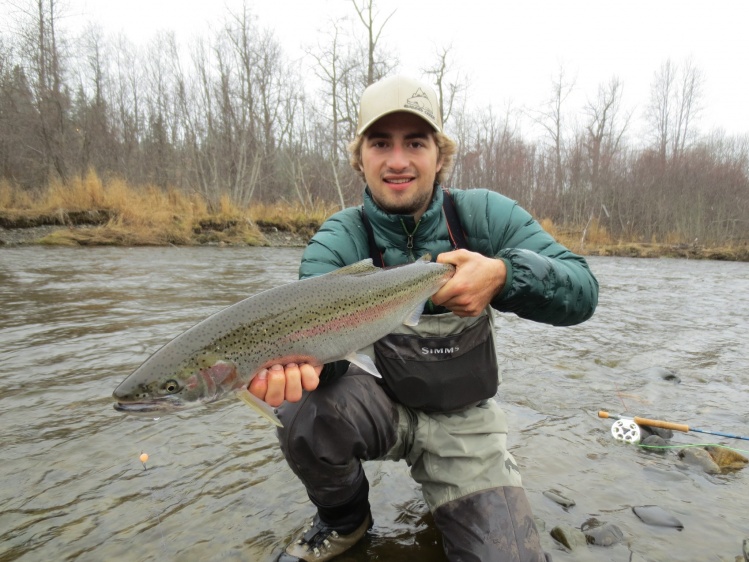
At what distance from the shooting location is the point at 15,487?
245 cm

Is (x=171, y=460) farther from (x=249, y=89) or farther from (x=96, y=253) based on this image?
(x=249, y=89)

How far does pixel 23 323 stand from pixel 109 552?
4.66 m

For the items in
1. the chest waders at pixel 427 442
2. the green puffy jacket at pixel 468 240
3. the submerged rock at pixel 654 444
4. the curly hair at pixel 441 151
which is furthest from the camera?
the submerged rock at pixel 654 444

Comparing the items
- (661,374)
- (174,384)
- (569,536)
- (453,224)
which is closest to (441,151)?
(453,224)

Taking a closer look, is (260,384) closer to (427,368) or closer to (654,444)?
(427,368)

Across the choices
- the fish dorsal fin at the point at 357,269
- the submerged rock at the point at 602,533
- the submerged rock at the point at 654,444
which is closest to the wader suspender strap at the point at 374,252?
the fish dorsal fin at the point at 357,269

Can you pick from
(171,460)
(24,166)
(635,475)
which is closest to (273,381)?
(171,460)

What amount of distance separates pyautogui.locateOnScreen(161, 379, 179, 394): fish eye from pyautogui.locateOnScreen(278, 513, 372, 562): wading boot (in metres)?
0.91

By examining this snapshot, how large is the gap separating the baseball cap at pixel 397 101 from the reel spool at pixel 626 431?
7.90 feet

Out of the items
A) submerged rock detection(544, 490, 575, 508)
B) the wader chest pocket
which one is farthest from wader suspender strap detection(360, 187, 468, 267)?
submerged rock detection(544, 490, 575, 508)

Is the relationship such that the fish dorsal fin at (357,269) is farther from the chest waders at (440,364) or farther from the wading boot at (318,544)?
the wading boot at (318,544)

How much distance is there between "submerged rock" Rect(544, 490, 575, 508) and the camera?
247 cm

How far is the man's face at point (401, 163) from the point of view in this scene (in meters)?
2.56

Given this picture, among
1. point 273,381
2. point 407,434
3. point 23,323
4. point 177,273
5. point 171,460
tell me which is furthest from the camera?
point 177,273
